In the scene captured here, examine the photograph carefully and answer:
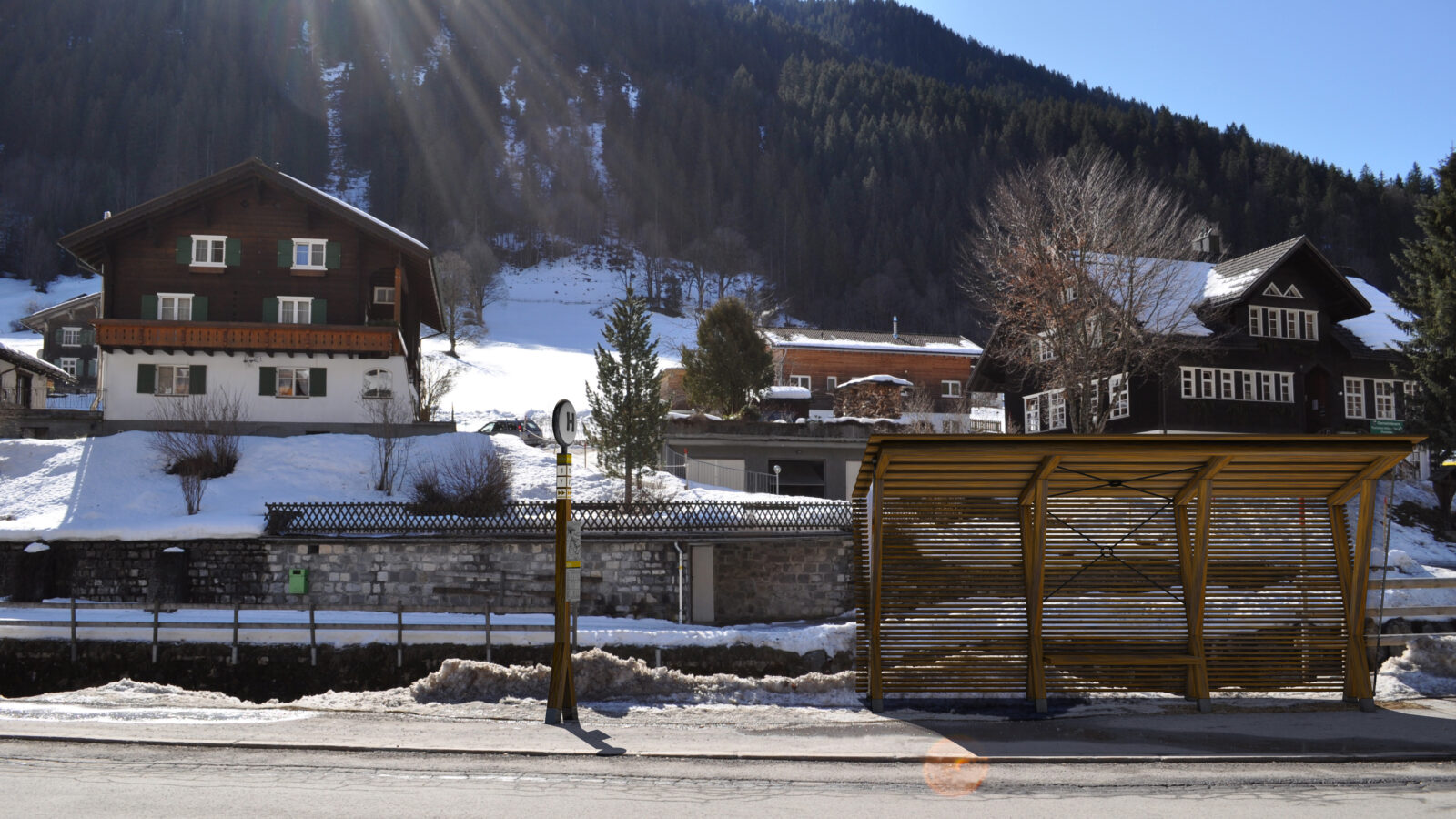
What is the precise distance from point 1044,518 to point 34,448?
33855 millimetres

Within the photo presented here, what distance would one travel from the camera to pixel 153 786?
8570 millimetres

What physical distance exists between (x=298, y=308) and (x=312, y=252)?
2350 mm

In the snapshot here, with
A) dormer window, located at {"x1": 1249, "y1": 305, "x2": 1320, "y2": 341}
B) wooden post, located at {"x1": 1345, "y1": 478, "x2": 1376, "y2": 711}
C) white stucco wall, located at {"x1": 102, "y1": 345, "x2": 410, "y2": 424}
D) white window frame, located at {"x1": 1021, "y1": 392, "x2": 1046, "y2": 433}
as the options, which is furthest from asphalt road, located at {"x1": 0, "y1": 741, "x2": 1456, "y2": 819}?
white window frame, located at {"x1": 1021, "y1": 392, "x2": 1046, "y2": 433}

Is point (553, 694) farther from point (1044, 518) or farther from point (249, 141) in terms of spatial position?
point (249, 141)

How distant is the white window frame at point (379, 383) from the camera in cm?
3888

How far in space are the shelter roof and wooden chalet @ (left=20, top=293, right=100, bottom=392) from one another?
247 feet

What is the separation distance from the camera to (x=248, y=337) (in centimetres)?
3738

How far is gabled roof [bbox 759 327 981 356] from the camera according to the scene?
6608cm

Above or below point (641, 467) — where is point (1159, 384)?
above

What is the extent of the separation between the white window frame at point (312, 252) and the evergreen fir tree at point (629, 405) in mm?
13965

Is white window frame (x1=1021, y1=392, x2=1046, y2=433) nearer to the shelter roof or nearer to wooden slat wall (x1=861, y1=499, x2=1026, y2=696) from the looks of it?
the shelter roof

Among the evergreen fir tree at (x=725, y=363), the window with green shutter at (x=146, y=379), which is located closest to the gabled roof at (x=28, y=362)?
the window with green shutter at (x=146, y=379)

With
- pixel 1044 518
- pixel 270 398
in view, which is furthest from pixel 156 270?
pixel 1044 518

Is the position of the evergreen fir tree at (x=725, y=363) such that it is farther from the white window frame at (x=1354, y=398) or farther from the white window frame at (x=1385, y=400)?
the white window frame at (x=1385, y=400)
